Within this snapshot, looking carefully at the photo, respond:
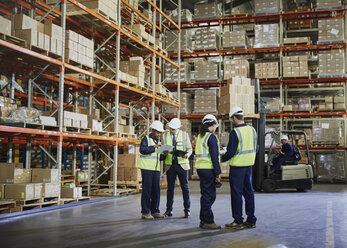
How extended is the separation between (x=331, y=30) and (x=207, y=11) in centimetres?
560

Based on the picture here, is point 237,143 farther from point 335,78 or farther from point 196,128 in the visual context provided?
point 196,128

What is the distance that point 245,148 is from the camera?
5.67 m

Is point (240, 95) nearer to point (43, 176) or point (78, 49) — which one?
point (78, 49)

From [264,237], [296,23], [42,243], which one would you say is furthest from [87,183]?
[296,23]

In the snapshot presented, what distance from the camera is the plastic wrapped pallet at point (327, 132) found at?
15719 millimetres

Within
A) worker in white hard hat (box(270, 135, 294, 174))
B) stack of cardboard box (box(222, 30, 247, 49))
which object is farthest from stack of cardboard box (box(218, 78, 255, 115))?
stack of cardboard box (box(222, 30, 247, 49))

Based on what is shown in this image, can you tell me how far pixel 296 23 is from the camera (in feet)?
60.4

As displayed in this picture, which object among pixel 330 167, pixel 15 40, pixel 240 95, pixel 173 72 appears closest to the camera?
pixel 15 40

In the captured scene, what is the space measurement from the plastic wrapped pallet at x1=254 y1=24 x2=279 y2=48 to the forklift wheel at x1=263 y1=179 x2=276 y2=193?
759 cm

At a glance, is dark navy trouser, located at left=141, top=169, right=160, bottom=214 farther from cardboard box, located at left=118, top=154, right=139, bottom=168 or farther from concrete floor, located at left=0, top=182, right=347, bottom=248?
cardboard box, located at left=118, top=154, right=139, bottom=168

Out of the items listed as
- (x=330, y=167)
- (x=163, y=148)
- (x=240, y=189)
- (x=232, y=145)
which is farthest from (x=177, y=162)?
(x=330, y=167)

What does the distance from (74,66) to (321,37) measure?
11.7 metres

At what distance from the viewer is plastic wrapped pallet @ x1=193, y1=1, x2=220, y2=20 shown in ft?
58.9

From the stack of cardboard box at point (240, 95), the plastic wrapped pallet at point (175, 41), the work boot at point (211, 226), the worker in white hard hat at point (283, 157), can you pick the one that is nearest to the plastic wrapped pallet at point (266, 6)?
the plastic wrapped pallet at point (175, 41)
